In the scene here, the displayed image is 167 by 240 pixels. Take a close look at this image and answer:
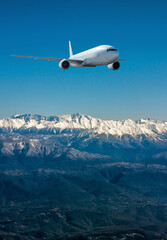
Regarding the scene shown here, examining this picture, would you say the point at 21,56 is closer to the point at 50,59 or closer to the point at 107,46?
the point at 50,59

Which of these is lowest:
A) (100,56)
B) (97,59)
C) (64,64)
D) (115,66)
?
(115,66)

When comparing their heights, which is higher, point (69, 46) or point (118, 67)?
point (69, 46)

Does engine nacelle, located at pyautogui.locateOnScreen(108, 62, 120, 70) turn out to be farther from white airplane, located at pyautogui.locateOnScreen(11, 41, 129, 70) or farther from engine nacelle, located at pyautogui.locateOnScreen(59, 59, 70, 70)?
engine nacelle, located at pyautogui.locateOnScreen(59, 59, 70, 70)

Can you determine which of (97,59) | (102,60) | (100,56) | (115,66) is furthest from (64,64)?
(115,66)

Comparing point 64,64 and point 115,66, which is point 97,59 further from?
point 64,64

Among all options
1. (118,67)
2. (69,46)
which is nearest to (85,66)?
(118,67)

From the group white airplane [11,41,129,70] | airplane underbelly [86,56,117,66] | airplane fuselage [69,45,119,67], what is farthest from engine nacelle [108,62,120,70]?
airplane underbelly [86,56,117,66]

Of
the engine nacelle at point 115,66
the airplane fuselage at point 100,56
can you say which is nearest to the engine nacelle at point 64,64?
the airplane fuselage at point 100,56

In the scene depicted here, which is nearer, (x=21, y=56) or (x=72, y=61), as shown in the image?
(x=21, y=56)

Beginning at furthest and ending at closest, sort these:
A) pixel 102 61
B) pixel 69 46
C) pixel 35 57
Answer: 1. pixel 69 46
2. pixel 35 57
3. pixel 102 61

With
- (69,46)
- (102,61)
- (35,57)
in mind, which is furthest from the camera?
(69,46)

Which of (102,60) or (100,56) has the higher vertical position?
(100,56)
